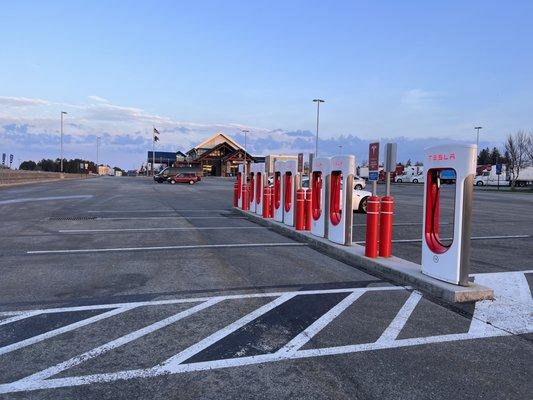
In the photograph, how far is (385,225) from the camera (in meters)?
8.90

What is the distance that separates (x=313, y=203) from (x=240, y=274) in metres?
4.59

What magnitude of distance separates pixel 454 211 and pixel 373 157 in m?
2.83

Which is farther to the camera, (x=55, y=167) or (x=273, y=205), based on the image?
(x=55, y=167)

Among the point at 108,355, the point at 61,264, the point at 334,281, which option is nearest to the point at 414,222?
the point at 334,281

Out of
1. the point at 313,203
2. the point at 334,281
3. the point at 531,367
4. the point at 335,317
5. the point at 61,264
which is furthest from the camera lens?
the point at 313,203

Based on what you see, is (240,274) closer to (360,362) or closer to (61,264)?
(61,264)

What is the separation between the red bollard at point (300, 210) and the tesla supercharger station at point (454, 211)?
212 inches

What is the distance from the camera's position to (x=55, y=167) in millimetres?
140125

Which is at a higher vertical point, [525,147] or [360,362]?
[525,147]

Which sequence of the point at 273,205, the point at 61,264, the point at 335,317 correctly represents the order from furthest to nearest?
1. the point at 273,205
2. the point at 61,264
3. the point at 335,317

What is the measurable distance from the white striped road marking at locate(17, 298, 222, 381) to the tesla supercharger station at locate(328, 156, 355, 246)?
445 centimetres

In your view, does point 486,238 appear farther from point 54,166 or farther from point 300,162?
point 54,166

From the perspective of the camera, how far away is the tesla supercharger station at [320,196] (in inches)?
445

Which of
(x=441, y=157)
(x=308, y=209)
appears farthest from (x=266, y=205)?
(x=441, y=157)
